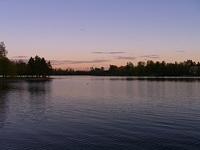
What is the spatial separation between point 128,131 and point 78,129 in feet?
14.3

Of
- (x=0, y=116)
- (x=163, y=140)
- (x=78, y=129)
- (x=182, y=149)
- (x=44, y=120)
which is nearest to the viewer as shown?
(x=182, y=149)

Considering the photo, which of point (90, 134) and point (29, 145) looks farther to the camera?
point (90, 134)

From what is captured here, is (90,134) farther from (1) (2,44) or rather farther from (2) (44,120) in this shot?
(1) (2,44)

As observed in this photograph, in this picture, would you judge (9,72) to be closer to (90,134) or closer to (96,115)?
(96,115)

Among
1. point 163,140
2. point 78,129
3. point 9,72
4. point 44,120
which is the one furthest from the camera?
point 9,72

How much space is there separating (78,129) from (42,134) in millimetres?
3463

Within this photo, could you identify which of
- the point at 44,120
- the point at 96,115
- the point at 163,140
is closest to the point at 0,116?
the point at 44,120

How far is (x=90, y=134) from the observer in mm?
27031

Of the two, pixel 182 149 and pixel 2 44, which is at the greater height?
pixel 2 44

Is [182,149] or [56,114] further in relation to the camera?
[56,114]

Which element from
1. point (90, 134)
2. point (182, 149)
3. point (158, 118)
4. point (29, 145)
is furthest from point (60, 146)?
point (158, 118)

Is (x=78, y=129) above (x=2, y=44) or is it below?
below

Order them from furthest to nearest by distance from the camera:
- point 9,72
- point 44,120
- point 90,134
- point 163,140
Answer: point 9,72, point 44,120, point 90,134, point 163,140

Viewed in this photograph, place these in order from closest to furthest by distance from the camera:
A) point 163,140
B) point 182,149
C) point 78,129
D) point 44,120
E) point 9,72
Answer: point 182,149
point 163,140
point 78,129
point 44,120
point 9,72
